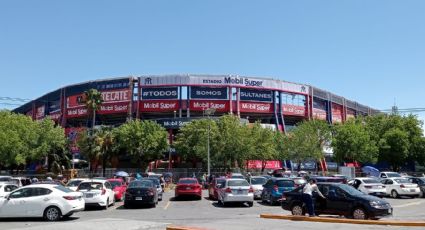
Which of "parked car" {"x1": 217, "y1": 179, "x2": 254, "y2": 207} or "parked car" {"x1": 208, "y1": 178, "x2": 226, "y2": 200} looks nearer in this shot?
"parked car" {"x1": 217, "y1": 179, "x2": 254, "y2": 207}

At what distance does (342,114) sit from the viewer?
99750 millimetres

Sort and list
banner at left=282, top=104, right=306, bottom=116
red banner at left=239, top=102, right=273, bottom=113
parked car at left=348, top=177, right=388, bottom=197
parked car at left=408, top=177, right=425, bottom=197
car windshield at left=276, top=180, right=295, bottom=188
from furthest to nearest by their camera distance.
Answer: banner at left=282, top=104, right=306, bottom=116 < red banner at left=239, top=102, right=273, bottom=113 < parked car at left=408, top=177, right=425, bottom=197 < parked car at left=348, top=177, right=388, bottom=197 < car windshield at left=276, top=180, right=295, bottom=188

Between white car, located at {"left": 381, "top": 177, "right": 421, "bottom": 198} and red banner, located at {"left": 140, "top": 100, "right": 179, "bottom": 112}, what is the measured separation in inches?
1903

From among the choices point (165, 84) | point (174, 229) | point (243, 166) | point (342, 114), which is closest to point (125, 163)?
point (165, 84)

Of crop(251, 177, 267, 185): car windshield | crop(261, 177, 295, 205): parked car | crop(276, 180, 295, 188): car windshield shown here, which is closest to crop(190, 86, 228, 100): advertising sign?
crop(251, 177, 267, 185): car windshield

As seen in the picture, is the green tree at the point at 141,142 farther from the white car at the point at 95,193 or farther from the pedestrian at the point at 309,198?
the pedestrian at the point at 309,198

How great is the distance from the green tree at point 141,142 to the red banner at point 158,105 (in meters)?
12.9

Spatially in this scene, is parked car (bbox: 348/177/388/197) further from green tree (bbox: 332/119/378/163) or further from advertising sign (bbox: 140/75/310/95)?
advertising sign (bbox: 140/75/310/95)

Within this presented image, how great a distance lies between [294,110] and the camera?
85.7 m

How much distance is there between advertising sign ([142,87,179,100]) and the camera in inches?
3120

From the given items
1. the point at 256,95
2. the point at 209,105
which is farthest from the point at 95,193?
the point at 256,95

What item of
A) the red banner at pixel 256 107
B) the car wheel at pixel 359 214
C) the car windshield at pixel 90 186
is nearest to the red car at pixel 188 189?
the car windshield at pixel 90 186

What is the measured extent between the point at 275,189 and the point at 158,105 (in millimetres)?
53406

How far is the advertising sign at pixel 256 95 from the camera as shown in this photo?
81.6 meters
